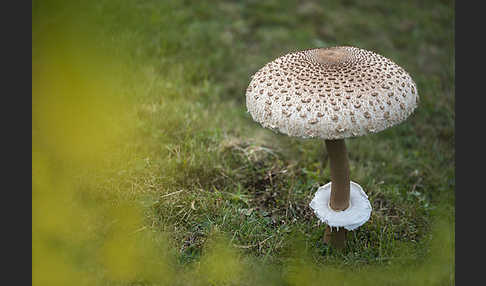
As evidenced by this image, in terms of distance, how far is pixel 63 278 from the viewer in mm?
2906

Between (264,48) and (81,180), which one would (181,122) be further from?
(264,48)

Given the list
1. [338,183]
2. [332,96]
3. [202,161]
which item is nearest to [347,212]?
[338,183]

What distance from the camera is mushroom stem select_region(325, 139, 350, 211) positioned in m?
3.53

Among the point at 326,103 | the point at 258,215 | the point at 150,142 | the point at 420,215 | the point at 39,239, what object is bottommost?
the point at 420,215

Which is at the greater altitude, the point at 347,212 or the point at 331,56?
the point at 331,56

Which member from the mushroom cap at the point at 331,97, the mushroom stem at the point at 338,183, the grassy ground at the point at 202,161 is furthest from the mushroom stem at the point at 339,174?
the mushroom cap at the point at 331,97

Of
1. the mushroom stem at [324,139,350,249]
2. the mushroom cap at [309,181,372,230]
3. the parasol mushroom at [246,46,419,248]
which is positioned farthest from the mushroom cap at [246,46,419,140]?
the mushroom cap at [309,181,372,230]

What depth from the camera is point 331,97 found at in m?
2.94

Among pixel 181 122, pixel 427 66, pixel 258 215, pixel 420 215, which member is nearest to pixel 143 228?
pixel 258 215

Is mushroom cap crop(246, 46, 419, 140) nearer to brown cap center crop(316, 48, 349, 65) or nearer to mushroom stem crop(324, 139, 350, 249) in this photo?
brown cap center crop(316, 48, 349, 65)

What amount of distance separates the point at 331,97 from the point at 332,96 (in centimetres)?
1

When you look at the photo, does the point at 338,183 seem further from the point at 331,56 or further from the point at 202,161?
the point at 202,161

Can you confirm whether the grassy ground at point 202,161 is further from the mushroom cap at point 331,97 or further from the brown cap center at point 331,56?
the brown cap center at point 331,56

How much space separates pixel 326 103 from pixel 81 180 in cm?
246
